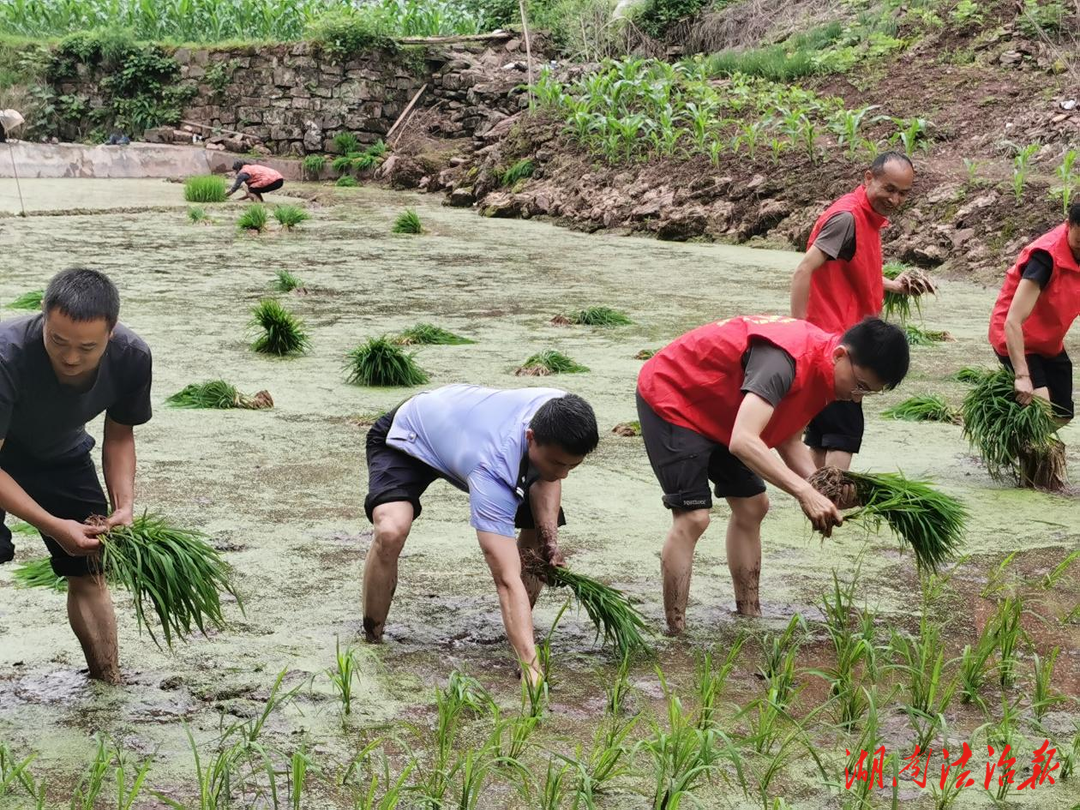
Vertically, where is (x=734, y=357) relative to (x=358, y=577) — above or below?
above

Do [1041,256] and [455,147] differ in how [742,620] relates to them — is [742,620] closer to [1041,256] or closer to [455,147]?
[1041,256]

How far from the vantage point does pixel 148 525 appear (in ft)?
11.2

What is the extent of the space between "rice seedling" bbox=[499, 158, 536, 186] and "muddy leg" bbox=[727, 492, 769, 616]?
15254 mm

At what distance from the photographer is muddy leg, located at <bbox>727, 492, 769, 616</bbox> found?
4133 mm

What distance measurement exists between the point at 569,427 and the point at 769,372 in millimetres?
655

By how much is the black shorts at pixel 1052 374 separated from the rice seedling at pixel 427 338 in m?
3.91

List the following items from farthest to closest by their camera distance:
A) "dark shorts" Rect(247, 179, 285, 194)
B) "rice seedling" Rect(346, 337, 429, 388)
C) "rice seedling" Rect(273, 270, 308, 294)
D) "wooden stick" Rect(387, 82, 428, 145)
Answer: "wooden stick" Rect(387, 82, 428, 145) → "dark shorts" Rect(247, 179, 285, 194) → "rice seedling" Rect(273, 270, 308, 294) → "rice seedling" Rect(346, 337, 429, 388)

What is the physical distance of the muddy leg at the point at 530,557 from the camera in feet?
12.3

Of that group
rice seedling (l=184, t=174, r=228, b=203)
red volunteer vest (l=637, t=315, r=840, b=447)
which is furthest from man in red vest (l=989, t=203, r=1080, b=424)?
rice seedling (l=184, t=174, r=228, b=203)

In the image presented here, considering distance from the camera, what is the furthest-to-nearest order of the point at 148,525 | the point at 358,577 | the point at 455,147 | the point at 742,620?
the point at 455,147
the point at 358,577
the point at 742,620
the point at 148,525

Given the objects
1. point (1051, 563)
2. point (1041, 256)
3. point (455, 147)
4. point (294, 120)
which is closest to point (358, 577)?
point (1051, 563)

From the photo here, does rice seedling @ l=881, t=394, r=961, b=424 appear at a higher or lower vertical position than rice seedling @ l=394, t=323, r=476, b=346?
higher

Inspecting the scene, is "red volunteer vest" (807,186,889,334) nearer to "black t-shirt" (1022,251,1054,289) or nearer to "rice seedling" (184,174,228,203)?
"black t-shirt" (1022,251,1054,289)

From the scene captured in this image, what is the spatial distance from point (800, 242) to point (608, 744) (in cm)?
1152
